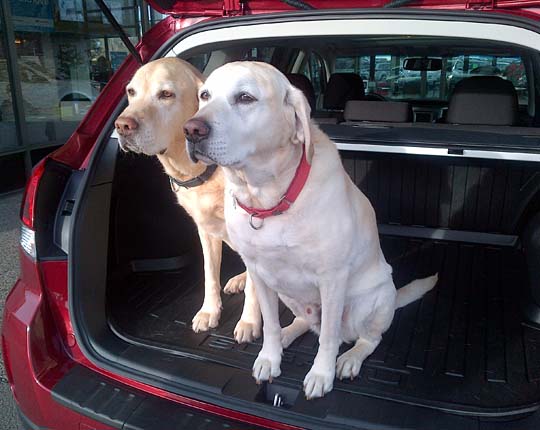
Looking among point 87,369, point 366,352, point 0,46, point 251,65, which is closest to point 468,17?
point 251,65

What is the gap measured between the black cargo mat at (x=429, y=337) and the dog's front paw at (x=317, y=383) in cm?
6

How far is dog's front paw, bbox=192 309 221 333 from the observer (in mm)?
2199

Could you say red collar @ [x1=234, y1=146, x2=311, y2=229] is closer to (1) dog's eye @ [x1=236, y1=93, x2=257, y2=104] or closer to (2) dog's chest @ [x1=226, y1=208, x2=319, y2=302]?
(2) dog's chest @ [x1=226, y1=208, x2=319, y2=302]

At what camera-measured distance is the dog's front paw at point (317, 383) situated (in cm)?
170

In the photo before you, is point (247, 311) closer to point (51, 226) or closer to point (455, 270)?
point (51, 226)

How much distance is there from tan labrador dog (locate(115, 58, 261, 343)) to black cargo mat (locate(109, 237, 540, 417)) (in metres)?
0.12

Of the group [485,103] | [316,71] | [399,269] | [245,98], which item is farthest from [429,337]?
[316,71]

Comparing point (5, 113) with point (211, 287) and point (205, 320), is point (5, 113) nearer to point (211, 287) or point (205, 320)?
point (211, 287)

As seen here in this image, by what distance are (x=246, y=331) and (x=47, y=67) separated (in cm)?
609

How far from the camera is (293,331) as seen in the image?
213 cm

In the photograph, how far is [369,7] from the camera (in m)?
1.84

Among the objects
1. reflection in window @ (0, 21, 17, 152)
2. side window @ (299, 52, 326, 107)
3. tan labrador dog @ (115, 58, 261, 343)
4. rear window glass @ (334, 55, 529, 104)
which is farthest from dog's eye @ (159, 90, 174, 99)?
reflection in window @ (0, 21, 17, 152)

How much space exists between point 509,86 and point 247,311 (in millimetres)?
2024

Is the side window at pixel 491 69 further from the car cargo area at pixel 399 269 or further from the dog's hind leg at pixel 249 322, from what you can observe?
the dog's hind leg at pixel 249 322
